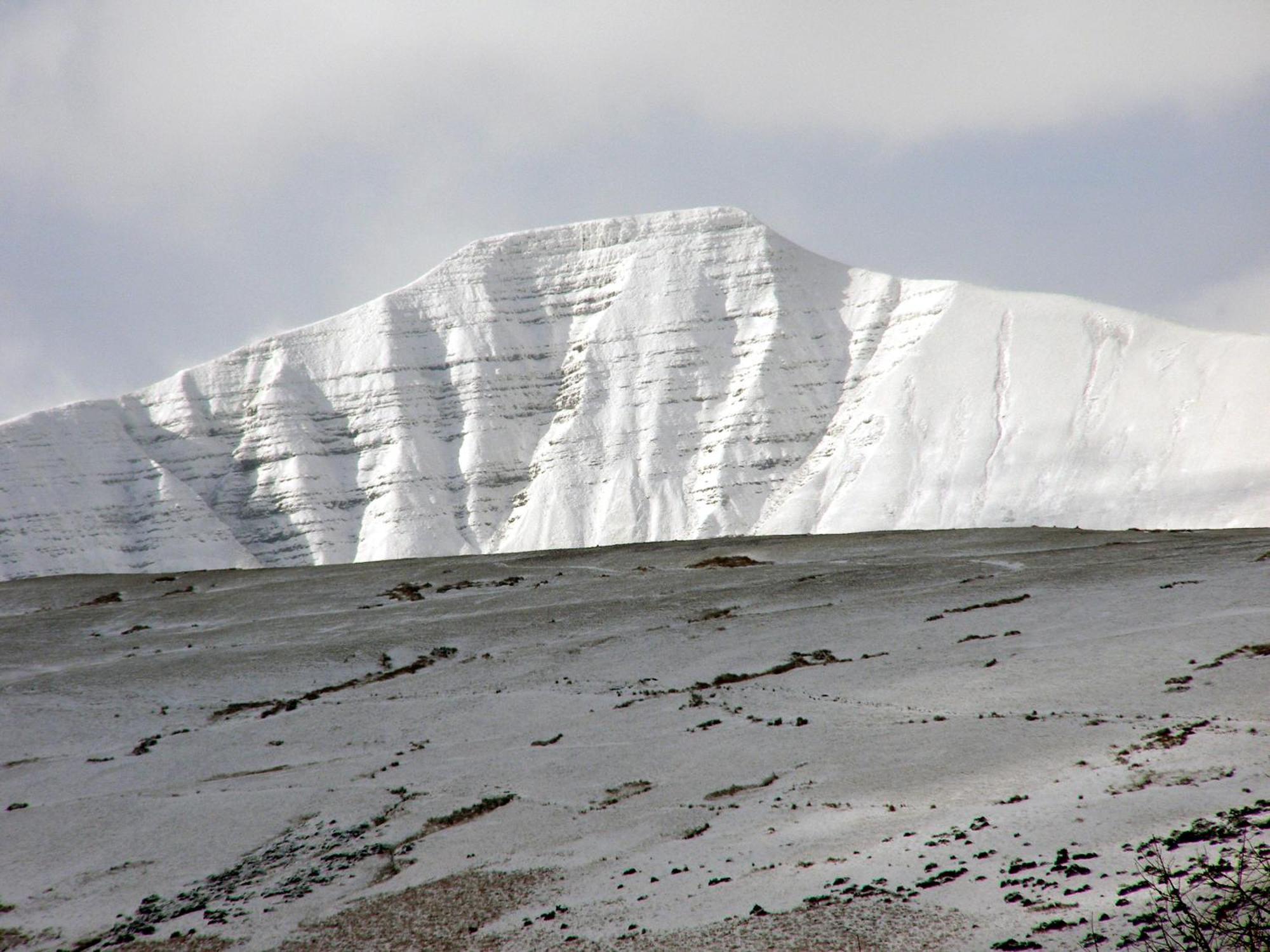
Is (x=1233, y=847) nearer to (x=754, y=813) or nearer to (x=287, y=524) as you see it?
(x=754, y=813)

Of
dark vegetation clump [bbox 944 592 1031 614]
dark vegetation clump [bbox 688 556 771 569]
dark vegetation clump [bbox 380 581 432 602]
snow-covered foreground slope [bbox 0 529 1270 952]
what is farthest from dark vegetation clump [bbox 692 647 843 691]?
dark vegetation clump [bbox 688 556 771 569]

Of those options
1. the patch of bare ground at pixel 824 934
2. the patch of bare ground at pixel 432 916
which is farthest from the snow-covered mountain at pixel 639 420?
the patch of bare ground at pixel 824 934

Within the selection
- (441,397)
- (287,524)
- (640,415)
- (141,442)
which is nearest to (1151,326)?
(640,415)

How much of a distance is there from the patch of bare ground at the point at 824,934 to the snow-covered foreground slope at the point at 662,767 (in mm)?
43

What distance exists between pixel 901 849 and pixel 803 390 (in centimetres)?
12921

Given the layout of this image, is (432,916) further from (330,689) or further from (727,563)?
(727,563)

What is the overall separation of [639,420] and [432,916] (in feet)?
424

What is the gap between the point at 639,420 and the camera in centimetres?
14262

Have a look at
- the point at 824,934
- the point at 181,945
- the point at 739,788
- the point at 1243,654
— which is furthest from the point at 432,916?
the point at 1243,654

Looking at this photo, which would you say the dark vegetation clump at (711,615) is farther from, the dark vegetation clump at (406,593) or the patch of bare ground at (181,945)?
the patch of bare ground at (181,945)

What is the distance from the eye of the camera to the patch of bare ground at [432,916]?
13430mm

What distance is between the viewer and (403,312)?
6255 inches

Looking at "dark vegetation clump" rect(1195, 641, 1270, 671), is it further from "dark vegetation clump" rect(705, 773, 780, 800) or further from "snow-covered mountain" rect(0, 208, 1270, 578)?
"snow-covered mountain" rect(0, 208, 1270, 578)

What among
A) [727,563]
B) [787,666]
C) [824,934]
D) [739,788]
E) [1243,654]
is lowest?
[727,563]
